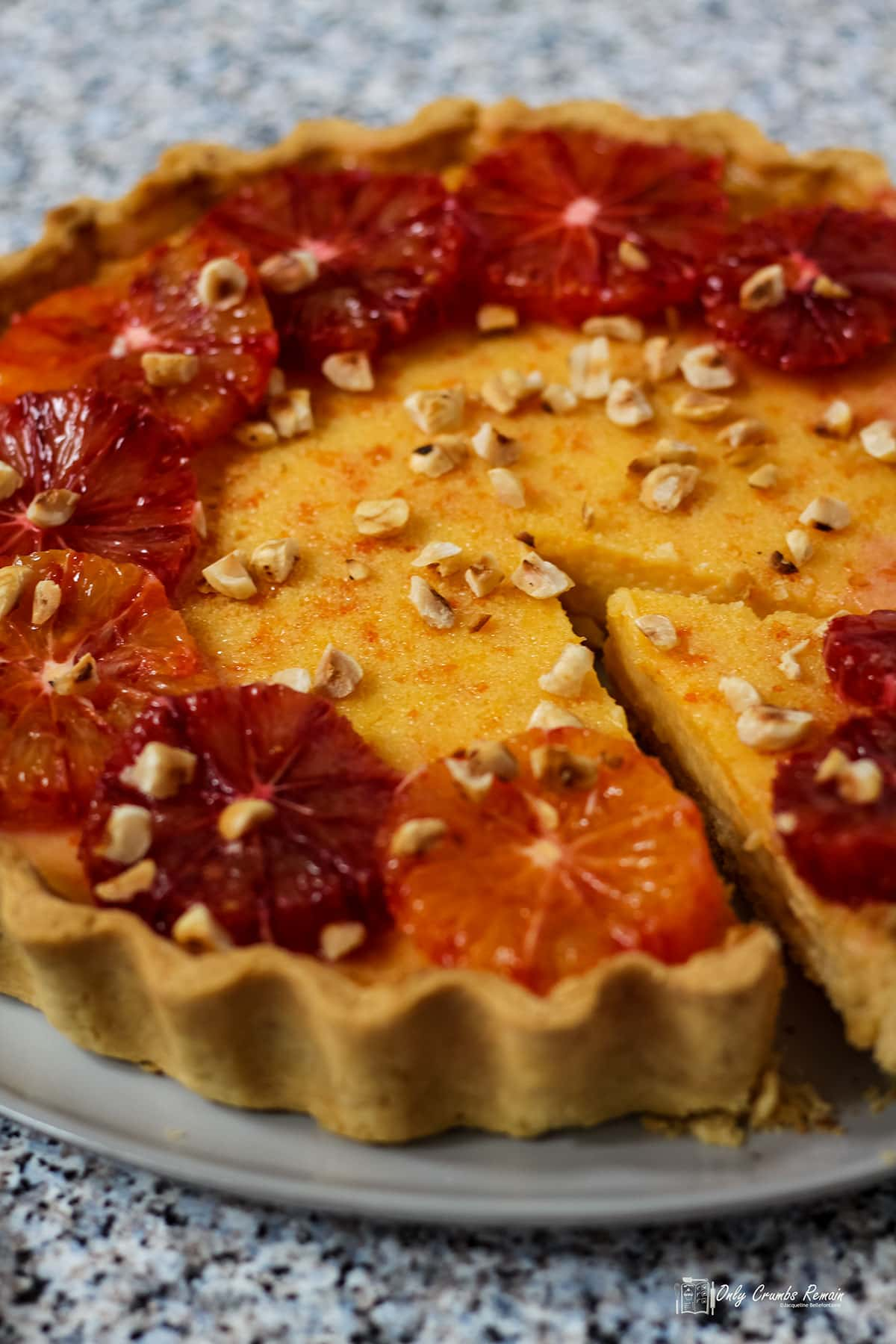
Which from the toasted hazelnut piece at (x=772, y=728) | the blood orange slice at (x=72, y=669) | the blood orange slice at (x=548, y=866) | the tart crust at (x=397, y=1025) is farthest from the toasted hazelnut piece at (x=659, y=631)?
the blood orange slice at (x=72, y=669)

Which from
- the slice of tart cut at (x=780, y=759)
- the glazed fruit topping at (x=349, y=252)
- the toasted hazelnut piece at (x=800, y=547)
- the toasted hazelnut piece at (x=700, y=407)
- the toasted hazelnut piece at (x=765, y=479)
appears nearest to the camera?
the slice of tart cut at (x=780, y=759)

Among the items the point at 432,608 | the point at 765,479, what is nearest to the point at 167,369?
the point at 432,608

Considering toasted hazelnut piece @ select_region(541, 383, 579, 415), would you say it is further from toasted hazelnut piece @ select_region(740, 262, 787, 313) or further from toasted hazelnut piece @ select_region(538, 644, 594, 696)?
toasted hazelnut piece @ select_region(538, 644, 594, 696)

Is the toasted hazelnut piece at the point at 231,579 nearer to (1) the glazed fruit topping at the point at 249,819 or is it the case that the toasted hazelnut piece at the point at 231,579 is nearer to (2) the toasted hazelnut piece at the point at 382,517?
(2) the toasted hazelnut piece at the point at 382,517

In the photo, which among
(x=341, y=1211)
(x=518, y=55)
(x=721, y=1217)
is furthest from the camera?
(x=518, y=55)

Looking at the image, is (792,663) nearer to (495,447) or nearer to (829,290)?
(495,447)

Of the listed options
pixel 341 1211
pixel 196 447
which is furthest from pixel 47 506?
pixel 341 1211

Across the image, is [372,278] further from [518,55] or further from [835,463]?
[518,55]
